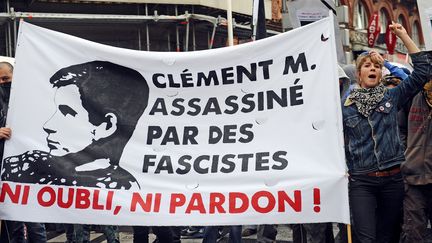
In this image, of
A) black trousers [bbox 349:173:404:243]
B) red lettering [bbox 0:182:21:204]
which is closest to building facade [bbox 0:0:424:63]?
red lettering [bbox 0:182:21:204]

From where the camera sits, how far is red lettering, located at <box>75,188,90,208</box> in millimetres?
4918

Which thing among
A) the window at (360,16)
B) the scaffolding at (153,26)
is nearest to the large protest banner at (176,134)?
the scaffolding at (153,26)

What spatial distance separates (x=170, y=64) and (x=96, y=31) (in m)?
9.14

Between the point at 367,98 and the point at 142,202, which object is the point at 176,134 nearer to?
the point at 142,202

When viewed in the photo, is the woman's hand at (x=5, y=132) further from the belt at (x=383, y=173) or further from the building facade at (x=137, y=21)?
the building facade at (x=137, y=21)

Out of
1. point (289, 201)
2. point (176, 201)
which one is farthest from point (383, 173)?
point (176, 201)

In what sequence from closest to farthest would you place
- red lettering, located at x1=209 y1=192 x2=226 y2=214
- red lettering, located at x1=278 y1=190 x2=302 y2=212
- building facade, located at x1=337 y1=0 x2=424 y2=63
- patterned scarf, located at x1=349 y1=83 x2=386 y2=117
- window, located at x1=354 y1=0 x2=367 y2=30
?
Result: red lettering, located at x1=278 y1=190 x2=302 y2=212 → red lettering, located at x1=209 y1=192 x2=226 y2=214 → patterned scarf, located at x1=349 y1=83 x2=386 y2=117 → building facade, located at x1=337 y1=0 x2=424 y2=63 → window, located at x1=354 y1=0 x2=367 y2=30

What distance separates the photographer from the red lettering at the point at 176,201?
15.8 ft

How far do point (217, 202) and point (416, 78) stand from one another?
5.33 ft

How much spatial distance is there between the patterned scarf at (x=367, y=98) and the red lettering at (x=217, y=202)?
3.74 ft

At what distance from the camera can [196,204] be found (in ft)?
15.8

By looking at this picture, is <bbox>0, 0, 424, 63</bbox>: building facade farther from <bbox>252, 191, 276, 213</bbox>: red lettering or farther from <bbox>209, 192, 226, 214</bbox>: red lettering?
<bbox>252, 191, 276, 213</bbox>: red lettering

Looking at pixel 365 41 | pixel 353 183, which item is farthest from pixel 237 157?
pixel 365 41

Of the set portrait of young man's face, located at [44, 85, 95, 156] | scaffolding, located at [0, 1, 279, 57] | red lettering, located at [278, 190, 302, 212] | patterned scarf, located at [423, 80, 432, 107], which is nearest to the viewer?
red lettering, located at [278, 190, 302, 212]
